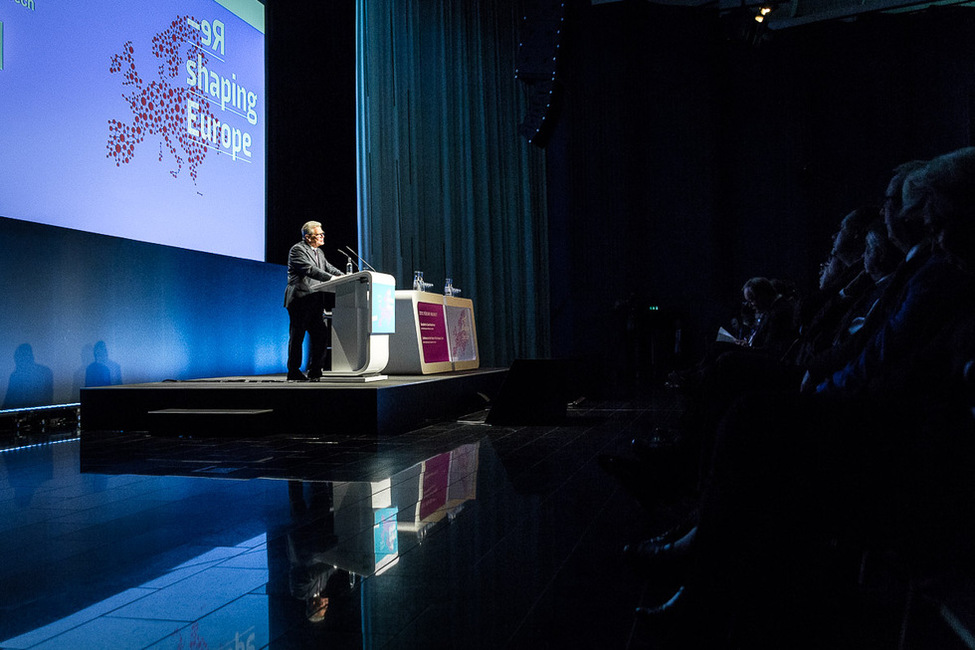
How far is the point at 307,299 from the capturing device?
585 centimetres

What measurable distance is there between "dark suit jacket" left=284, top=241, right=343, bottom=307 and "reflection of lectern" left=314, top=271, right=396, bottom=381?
0.10m

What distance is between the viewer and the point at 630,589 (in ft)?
5.24

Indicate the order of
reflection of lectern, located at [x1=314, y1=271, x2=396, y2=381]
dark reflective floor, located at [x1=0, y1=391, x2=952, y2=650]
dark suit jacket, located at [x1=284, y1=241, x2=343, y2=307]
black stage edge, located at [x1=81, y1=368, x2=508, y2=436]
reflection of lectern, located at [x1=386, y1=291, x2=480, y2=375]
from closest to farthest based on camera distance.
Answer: dark reflective floor, located at [x1=0, y1=391, x2=952, y2=650] < black stage edge, located at [x1=81, y1=368, x2=508, y2=436] < reflection of lectern, located at [x1=314, y1=271, x2=396, y2=381] < dark suit jacket, located at [x1=284, y1=241, x2=343, y2=307] < reflection of lectern, located at [x1=386, y1=291, x2=480, y2=375]

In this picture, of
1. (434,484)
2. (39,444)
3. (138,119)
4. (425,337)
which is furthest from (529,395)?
(138,119)

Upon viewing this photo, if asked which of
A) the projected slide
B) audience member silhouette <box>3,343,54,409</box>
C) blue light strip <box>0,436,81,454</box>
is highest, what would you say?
the projected slide

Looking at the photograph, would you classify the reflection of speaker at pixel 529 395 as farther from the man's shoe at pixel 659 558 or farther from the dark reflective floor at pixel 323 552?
the man's shoe at pixel 659 558

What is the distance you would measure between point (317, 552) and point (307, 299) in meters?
4.13

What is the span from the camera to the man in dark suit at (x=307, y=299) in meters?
5.78

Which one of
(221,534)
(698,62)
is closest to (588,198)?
(698,62)

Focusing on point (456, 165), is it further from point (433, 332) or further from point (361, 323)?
point (361, 323)

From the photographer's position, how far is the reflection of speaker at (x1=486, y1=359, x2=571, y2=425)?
16.6ft

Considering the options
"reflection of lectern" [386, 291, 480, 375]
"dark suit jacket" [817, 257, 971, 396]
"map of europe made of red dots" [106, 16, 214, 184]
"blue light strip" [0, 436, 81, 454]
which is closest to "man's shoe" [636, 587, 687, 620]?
"dark suit jacket" [817, 257, 971, 396]

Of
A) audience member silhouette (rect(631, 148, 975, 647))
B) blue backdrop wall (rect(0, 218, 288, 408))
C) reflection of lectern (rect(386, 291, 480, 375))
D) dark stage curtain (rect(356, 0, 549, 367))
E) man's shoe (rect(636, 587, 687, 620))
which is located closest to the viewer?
audience member silhouette (rect(631, 148, 975, 647))

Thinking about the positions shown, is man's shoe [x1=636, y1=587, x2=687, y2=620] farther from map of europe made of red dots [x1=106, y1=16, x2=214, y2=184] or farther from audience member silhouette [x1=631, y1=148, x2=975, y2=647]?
map of europe made of red dots [x1=106, y1=16, x2=214, y2=184]
